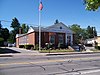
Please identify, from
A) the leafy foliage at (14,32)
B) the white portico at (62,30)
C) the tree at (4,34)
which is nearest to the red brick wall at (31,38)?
the white portico at (62,30)

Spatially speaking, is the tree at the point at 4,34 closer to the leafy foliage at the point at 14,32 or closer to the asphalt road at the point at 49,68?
the leafy foliage at the point at 14,32

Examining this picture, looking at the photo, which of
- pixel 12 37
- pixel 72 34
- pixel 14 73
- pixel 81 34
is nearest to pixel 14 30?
pixel 12 37

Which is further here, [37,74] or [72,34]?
[72,34]

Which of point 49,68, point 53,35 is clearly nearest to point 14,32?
point 53,35

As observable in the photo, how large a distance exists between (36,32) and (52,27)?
3.97 metres

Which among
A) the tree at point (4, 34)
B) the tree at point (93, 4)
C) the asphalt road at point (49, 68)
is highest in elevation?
the tree at point (4, 34)

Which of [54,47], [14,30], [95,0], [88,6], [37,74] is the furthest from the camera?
[14,30]

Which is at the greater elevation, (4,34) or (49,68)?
(4,34)

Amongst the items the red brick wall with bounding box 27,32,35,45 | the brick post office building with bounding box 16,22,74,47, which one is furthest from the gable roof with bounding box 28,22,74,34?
the red brick wall with bounding box 27,32,35,45

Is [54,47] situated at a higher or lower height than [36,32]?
lower

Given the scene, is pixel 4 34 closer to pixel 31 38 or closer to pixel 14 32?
pixel 14 32

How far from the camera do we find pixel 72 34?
48.3m

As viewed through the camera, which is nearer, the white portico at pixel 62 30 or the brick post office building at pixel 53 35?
the brick post office building at pixel 53 35

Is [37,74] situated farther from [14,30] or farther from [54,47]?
[14,30]
